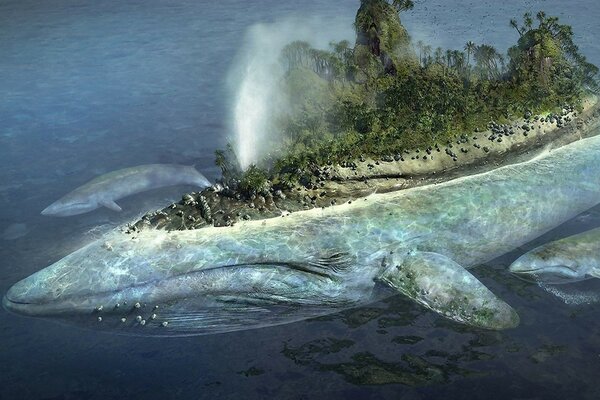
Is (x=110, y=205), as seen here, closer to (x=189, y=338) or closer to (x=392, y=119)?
(x=189, y=338)

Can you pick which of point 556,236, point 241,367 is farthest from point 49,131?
point 556,236

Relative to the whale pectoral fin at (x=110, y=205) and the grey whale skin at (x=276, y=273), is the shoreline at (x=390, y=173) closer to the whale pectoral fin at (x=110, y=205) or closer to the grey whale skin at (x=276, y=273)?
the grey whale skin at (x=276, y=273)

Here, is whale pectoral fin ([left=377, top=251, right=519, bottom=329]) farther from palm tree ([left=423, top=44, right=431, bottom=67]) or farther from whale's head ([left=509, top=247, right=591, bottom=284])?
palm tree ([left=423, top=44, right=431, bottom=67])

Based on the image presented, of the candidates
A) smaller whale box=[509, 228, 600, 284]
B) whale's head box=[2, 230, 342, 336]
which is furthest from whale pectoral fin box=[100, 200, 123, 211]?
smaller whale box=[509, 228, 600, 284]

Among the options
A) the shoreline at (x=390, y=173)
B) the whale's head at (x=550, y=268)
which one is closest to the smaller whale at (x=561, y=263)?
the whale's head at (x=550, y=268)

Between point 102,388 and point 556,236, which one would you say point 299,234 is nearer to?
point 102,388

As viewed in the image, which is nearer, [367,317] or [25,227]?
[367,317]
